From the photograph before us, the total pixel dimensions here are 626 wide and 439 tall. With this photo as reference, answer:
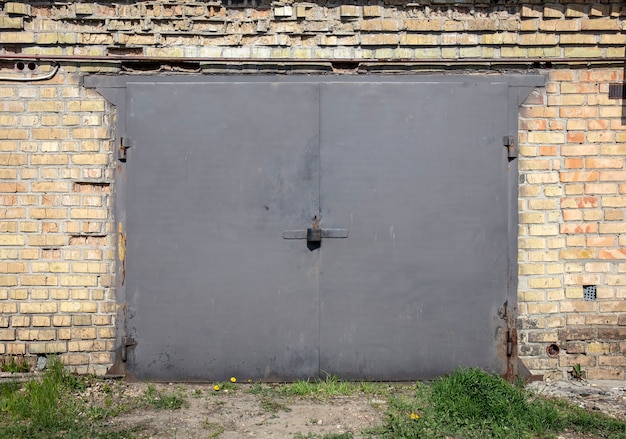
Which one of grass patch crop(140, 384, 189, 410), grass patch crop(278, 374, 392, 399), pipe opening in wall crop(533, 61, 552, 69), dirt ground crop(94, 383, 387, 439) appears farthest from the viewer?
pipe opening in wall crop(533, 61, 552, 69)

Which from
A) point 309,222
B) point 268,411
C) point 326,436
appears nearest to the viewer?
point 326,436

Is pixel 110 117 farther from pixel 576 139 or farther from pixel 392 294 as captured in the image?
pixel 576 139

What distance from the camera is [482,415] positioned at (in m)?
3.78

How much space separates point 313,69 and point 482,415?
2559 millimetres

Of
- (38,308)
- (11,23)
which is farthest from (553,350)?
(11,23)

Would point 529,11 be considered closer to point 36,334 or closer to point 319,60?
point 319,60

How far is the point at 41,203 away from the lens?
436 cm

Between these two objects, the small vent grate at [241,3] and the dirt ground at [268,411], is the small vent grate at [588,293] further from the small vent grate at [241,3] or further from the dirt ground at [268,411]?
the small vent grate at [241,3]

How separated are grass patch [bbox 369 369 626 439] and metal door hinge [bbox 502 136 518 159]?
153cm

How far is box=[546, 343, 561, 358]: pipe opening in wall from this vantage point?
14.5 ft

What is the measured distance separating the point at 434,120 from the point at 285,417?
2228mm

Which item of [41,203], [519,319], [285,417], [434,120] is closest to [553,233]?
[519,319]

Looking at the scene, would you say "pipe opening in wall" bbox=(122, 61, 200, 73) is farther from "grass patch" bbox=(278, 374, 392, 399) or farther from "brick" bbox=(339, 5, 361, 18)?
"grass patch" bbox=(278, 374, 392, 399)

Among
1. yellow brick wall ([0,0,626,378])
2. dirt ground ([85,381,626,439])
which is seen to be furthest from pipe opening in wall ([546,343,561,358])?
dirt ground ([85,381,626,439])
